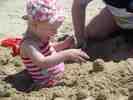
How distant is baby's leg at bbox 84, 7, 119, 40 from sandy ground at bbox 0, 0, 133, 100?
0.12 metres

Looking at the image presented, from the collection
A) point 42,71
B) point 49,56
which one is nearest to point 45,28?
point 49,56

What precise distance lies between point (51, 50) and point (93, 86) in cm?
49

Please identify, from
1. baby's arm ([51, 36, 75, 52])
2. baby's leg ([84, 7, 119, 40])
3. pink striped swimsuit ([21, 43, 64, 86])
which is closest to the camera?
pink striped swimsuit ([21, 43, 64, 86])

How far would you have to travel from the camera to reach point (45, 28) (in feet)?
11.5

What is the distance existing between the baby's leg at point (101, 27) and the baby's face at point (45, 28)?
0.99 meters

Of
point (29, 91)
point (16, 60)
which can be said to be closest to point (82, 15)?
point (16, 60)

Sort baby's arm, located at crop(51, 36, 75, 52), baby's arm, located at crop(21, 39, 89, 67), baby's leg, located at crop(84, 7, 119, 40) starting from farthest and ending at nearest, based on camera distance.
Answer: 1. baby's leg, located at crop(84, 7, 119, 40)
2. baby's arm, located at crop(51, 36, 75, 52)
3. baby's arm, located at crop(21, 39, 89, 67)

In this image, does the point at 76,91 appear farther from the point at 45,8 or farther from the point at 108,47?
the point at 108,47

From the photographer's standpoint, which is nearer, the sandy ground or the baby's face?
the sandy ground

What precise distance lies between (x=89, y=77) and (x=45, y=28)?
0.43 meters

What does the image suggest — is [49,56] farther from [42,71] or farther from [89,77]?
[89,77]

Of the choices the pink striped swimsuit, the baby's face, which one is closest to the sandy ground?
the pink striped swimsuit

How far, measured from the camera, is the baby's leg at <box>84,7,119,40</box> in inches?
178

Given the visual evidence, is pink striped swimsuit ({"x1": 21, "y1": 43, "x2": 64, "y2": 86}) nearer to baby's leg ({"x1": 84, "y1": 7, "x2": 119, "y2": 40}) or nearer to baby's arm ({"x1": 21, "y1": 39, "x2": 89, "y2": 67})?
baby's arm ({"x1": 21, "y1": 39, "x2": 89, "y2": 67})
